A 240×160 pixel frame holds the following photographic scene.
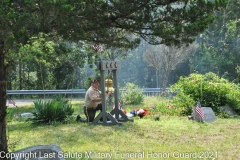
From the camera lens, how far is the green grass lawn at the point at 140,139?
510 cm

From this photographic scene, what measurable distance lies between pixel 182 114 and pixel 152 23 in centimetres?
634

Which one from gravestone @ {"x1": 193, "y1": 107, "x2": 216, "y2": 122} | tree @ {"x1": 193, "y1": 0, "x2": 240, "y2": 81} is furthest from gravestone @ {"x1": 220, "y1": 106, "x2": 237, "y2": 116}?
tree @ {"x1": 193, "y1": 0, "x2": 240, "y2": 81}

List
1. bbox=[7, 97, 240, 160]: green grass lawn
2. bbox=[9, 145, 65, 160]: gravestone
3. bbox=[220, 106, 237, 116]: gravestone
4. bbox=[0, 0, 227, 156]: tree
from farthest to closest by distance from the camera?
bbox=[220, 106, 237, 116]: gravestone < bbox=[7, 97, 240, 160]: green grass lawn < bbox=[9, 145, 65, 160]: gravestone < bbox=[0, 0, 227, 156]: tree

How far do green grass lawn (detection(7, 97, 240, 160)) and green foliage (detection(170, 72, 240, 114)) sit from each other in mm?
2151

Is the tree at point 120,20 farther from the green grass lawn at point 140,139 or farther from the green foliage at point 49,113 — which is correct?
the green foliage at point 49,113

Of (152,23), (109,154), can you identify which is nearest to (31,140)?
(109,154)

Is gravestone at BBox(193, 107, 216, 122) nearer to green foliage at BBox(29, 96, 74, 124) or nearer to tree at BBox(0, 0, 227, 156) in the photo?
green foliage at BBox(29, 96, 74, 124)

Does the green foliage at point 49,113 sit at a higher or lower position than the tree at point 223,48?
lower

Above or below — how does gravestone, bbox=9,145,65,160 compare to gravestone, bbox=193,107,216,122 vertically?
above

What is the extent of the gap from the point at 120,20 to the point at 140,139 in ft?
8.72

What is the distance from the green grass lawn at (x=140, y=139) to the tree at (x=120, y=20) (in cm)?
178

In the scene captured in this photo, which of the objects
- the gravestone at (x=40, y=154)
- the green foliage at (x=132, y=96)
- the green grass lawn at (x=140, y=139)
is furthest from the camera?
the green foliage at (x=132, y=96)

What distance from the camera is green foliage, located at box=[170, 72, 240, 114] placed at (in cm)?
→ 1044

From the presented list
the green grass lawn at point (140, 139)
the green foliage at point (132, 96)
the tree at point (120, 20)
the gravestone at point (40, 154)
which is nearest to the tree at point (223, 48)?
the green foliage at point (132, 96)
